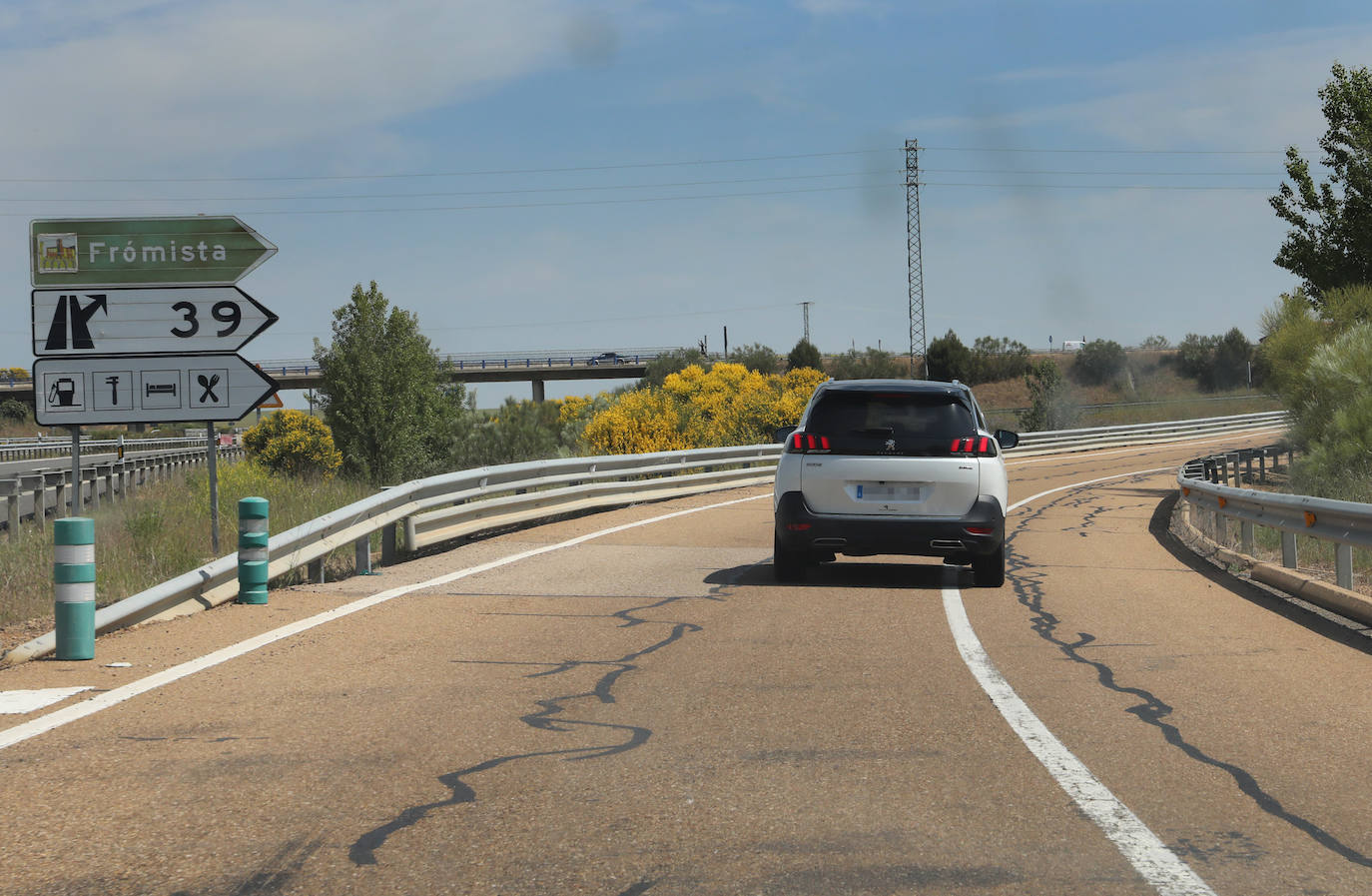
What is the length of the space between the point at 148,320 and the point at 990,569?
8670 millimetres

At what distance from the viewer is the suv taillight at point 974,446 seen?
11.7 metres

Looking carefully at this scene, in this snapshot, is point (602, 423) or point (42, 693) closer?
point (42, 693)

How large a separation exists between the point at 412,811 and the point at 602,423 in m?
35.0

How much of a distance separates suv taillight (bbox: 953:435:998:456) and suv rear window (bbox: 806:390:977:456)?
0.06m

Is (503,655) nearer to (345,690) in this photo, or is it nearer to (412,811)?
(345,690)

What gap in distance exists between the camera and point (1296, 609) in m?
10.8

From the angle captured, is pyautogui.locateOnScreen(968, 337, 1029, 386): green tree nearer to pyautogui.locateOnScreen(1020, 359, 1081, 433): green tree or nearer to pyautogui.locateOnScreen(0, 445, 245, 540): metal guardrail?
pyautogui.locateOnScreen(1020, 359, 1081, 433): green tree

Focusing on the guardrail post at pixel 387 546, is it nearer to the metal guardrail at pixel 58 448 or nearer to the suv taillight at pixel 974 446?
the suv taillight at pixel 974 446

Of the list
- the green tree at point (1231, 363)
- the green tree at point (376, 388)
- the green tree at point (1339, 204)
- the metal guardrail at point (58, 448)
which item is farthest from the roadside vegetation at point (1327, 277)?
the green tree at point (1231, 363)

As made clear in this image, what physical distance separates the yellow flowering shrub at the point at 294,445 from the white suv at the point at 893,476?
47.0 metres

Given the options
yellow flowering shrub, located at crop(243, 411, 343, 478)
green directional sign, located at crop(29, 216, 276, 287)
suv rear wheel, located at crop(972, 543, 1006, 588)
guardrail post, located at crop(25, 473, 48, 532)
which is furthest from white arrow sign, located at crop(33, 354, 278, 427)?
yellow flowering shrub, located at crop(243, 411, 343, 478)

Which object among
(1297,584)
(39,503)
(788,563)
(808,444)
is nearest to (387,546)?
(788,563)

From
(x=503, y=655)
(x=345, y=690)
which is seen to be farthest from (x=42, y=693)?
(x=503, y=655)

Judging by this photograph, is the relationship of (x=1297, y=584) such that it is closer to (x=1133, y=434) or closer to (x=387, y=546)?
(x=387, y=546)
